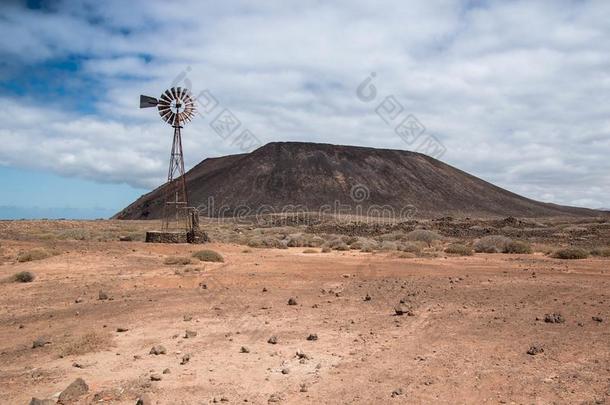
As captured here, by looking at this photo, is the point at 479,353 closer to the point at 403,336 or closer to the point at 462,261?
the point at 403,336

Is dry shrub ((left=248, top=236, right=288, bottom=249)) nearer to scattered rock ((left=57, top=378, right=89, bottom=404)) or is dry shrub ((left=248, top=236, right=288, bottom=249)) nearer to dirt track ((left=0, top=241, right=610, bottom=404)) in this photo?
dirt track ((left=0, top=241, right=610, bottom=404))

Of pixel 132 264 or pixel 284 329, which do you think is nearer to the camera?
pixel 284 329

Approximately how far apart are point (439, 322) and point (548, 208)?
377ft

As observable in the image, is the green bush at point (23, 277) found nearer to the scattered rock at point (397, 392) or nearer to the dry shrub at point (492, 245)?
the scattered rock at point (397, 392)

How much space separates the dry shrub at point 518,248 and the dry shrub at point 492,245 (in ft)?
0.57

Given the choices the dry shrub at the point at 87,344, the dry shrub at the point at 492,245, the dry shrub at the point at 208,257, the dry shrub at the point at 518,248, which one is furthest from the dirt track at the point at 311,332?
the dry shrub at the point at 492,245

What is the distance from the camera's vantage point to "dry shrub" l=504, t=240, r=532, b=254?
2348 cm

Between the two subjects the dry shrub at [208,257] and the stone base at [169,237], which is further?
the stone base at [169,237]

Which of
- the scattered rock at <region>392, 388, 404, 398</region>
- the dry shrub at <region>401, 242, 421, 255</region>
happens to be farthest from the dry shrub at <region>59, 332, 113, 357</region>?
the dry shrub at <region>401, 242, 421, 255</region>

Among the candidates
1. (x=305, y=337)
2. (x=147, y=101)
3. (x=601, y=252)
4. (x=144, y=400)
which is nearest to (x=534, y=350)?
(x=305, y=337)

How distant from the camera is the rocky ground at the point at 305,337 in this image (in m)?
5.76

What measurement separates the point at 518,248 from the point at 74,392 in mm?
22257

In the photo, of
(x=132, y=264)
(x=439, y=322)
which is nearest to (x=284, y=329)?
(x=439, y=322)

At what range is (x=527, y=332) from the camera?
811cm
